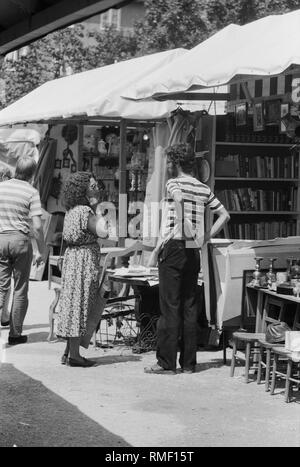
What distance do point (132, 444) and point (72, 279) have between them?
267cm

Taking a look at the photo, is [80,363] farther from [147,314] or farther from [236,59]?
[236,59]

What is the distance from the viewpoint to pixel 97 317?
27.3 feet

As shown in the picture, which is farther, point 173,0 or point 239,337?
point 173,0

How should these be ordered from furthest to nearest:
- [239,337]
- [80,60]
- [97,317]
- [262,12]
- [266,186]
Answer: [80,60]
[262,12]
[266,186]
[97,317]
[239,337]

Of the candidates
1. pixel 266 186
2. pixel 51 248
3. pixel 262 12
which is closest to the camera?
pixel 266 186

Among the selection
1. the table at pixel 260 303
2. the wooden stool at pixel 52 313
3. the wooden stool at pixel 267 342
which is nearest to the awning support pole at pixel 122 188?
the wooden stool at pixel 52 313

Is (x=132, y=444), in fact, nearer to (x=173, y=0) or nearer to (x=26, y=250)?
(x=26, y=250)

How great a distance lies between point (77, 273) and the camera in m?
8.13

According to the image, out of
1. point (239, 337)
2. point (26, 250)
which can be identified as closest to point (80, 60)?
point (26, 250)

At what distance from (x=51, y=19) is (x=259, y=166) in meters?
7.56

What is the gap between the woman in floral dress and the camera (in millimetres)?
8109

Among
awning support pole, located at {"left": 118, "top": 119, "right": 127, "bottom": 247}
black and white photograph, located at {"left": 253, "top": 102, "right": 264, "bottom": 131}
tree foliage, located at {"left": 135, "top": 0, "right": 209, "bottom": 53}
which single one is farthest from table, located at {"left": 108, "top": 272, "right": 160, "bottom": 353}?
tree foliage, located at {"left": 135, "top": 0, "right": 209, "bottom": 53}

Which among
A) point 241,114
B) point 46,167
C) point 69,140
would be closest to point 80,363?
point 241,114

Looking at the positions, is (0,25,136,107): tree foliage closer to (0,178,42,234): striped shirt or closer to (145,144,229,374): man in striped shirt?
(0,178,42,234): striped shirt
